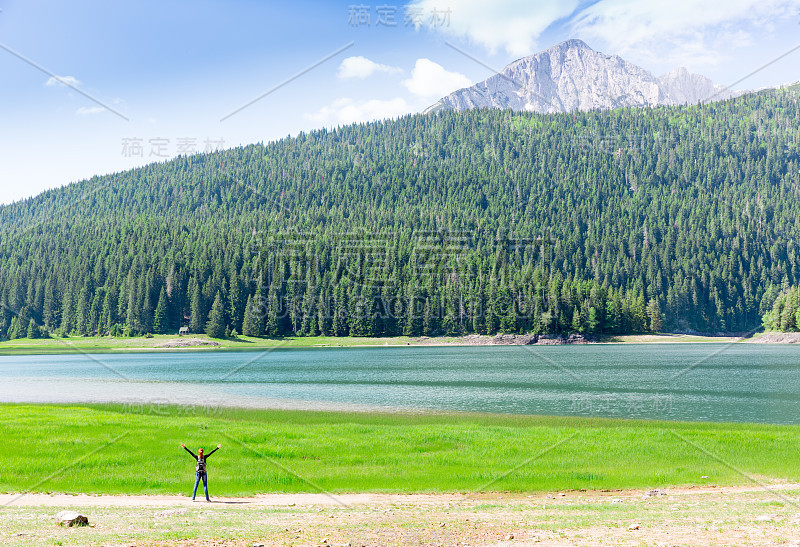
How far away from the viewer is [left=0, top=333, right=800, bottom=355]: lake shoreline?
150 m

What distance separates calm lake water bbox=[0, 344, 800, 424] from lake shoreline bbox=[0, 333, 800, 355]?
58716 mm

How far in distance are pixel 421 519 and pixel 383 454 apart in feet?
39.5

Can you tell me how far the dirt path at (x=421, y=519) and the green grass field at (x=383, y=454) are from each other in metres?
2.14

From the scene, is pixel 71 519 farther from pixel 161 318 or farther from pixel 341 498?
pixel 161 318

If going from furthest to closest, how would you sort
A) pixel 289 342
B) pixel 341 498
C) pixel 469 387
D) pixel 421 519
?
pixel 289 342, pixel 469 387, pixel 341 498, pixel 421 519

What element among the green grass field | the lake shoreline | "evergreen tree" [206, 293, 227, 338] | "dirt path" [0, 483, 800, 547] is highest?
"evergreen tree" [206, 293, 227, 338]

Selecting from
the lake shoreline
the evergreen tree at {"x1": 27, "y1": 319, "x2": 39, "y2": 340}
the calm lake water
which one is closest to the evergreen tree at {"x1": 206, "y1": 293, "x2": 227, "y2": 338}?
the lake shoreline

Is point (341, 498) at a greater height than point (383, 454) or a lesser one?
greater

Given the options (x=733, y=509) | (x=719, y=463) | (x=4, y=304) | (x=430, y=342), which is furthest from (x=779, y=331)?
(x=4, y=304)

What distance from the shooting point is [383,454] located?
29219 millimetres

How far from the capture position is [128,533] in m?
15.1

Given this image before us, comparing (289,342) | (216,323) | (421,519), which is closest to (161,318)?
A: (216,323)

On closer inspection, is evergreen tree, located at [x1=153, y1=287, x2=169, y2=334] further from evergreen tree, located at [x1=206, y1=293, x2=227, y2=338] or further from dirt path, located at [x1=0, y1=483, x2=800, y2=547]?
dirt path, located at [x1=0, y1=483, x2=800, y2=547]

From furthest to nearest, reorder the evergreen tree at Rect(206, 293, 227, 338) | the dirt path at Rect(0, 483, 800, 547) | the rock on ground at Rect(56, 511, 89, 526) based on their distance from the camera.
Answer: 1. the evergreen tree at Rect(206, 293, 227, 338)
2. the rock on ground at Rect(56, 511, 89, 526)
3. the dirt path at Rect(0, 483, 800, 547)
